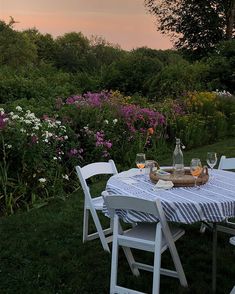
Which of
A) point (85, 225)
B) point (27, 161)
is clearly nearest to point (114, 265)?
point (85, 225)

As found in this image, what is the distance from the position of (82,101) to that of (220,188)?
5312mm

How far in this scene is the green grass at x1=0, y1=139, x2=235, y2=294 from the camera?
4230 mm

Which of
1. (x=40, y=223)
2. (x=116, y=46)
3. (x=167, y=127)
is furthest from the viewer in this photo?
(x=116, y=46)

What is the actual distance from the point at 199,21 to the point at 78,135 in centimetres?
2364

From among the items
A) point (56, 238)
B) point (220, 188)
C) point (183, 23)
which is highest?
point (183, 23)

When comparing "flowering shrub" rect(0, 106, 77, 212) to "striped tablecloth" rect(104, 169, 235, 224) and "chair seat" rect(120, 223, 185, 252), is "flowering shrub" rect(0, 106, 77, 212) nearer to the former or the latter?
"striped tablecloth" rect(104, 169, 235, 224)

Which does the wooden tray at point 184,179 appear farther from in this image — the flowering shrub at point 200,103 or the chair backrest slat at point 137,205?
the flowering shrub at point 200,103

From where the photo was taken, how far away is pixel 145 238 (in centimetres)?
394

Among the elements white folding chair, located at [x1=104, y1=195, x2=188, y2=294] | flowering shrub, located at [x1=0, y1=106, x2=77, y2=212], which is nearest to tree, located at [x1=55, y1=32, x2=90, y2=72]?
flowering shrub, located at [x1=0, y1=106, x2=77, y2=212]

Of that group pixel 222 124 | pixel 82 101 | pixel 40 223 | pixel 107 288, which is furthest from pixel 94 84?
pixel 107 288

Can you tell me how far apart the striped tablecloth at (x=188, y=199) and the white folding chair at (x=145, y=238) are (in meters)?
0.11

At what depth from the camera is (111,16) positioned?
2494 centimetres

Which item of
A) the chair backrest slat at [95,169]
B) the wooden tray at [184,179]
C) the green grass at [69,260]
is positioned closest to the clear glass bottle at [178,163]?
the wooden tray at [184,179]

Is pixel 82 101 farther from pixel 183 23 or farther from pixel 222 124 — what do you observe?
pixel 183 23
